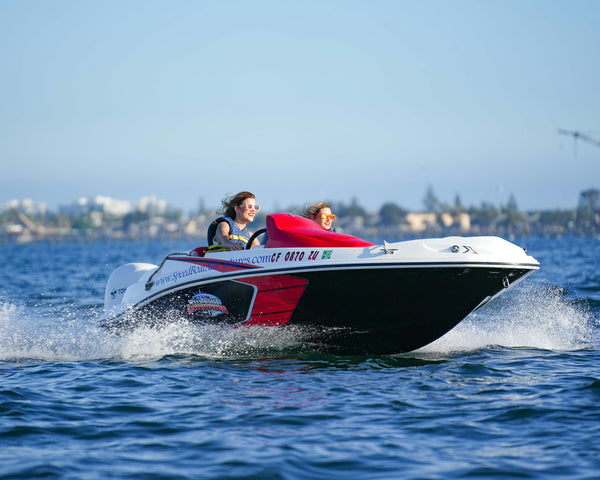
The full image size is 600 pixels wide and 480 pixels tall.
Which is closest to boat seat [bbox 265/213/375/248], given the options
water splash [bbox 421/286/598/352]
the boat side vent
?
the boat side vent

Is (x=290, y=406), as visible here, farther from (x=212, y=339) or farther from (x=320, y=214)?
(x=320, y=214)

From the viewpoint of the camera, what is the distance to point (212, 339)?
8.09 m

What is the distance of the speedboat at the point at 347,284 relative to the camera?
22.7 feet

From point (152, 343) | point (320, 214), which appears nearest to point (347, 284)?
point (320, 214)

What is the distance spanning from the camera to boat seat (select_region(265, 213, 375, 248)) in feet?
23.7

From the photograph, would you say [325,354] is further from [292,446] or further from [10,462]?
[10,462]

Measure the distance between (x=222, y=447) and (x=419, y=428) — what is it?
138cm

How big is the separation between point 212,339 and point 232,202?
157 cm

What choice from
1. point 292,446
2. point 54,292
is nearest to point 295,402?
point 292,446

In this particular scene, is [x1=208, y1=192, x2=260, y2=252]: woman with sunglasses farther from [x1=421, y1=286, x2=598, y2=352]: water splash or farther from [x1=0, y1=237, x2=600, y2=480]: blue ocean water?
[x1=421, y1=286, x2=598, y2=352]: water splash

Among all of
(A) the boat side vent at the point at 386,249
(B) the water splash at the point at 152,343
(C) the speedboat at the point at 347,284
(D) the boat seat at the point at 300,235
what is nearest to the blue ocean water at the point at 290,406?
(B) the water splash at the point at 152,343

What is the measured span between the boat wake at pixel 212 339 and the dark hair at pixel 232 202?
136 cm

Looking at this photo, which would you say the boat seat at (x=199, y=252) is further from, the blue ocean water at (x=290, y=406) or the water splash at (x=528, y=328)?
the water splash at (x=528, y=328)

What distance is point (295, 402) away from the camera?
19.1 feet
